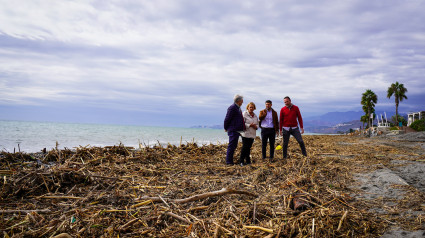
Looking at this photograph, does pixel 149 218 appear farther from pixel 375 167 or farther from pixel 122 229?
pixel 375 167

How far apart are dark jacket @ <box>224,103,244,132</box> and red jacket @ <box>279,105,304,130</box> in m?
1.75

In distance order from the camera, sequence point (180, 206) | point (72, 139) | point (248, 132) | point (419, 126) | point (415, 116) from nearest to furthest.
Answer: point (180, 206), point (248, 132), point (72, 139), point (419, 126), point (415, 116)

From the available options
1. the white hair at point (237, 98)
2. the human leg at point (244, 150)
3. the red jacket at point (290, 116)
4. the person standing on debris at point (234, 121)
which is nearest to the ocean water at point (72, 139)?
the person standing on debris at point (234, 121)

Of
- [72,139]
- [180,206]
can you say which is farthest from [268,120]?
[72,139]

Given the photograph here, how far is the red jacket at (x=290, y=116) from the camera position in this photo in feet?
28.4

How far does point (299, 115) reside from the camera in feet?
29.1

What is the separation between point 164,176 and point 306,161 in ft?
13.0

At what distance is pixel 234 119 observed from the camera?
7.96m

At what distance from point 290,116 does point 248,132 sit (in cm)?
164

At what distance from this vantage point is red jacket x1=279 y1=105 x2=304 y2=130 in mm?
8648

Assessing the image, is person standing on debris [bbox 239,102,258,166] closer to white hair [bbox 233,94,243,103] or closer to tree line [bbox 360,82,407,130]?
white hair [bbox 233,94,243,103]

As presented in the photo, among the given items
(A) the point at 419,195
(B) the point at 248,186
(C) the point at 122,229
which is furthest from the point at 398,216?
(C) the point at 122,229

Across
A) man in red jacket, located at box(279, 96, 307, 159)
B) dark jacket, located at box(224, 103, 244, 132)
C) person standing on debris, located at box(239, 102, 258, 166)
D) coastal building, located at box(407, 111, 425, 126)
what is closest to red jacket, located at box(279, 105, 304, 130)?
man in red jacket, located at box(279, 96, 307, 159)

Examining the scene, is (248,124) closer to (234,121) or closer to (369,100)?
(234,121)
